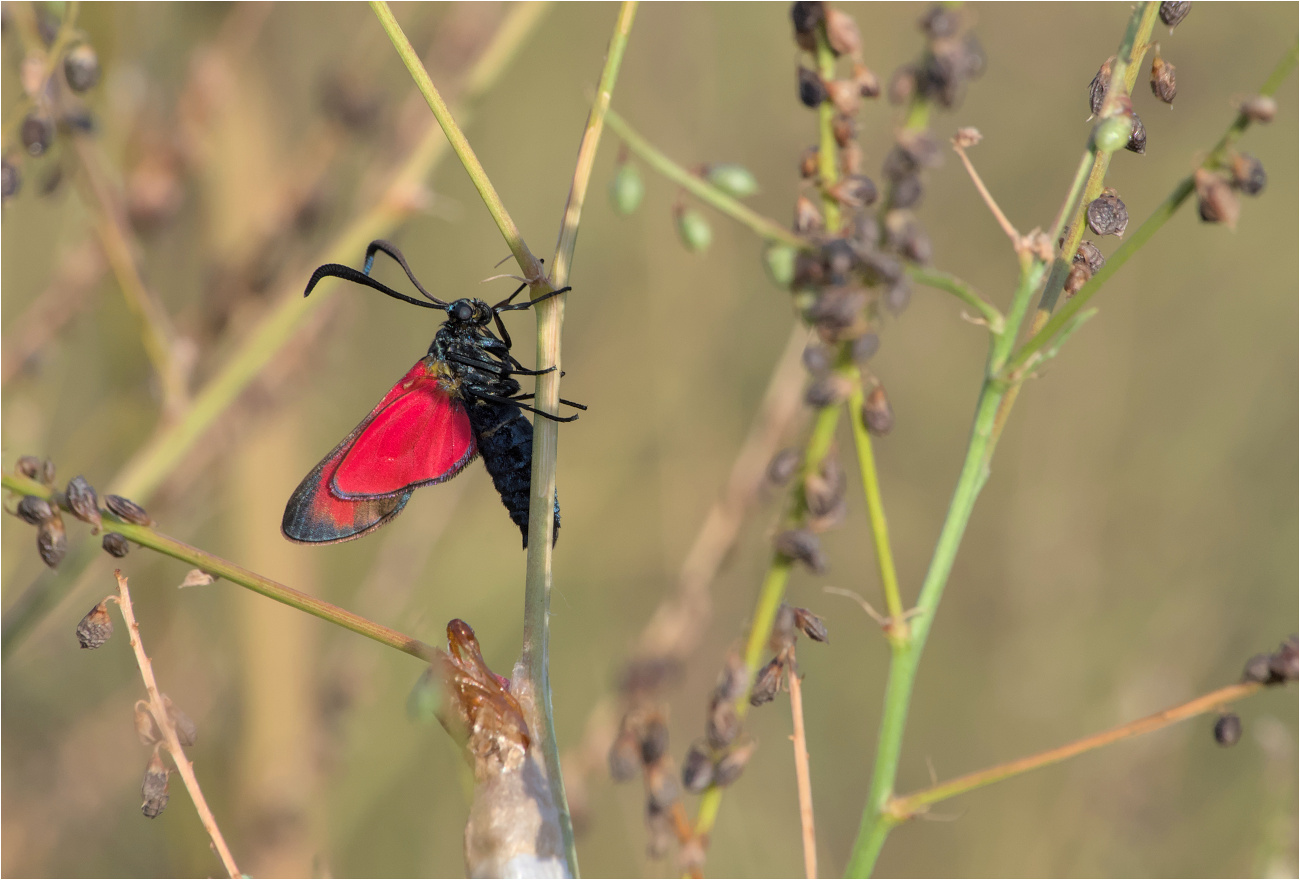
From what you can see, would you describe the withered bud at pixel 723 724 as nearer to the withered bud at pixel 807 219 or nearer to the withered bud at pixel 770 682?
the withered bud at pixel 770 682

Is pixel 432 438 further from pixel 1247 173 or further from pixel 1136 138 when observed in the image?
pixel 1247 173

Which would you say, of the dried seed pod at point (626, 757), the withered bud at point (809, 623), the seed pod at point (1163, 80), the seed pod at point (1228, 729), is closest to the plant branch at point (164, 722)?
the dried seed pod at point (626, 757)

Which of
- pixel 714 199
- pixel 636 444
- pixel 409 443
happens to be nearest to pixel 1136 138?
pixel 714 199

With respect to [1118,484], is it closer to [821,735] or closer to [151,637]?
[821,735]

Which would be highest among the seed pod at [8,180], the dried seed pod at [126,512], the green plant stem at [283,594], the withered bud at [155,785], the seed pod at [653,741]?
the seed pod at [8,180]

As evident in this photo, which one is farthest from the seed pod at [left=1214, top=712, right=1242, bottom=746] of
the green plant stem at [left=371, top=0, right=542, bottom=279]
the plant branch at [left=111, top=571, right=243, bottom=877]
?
the plant branch at [left=111, top=571, right=243, bottom=877]

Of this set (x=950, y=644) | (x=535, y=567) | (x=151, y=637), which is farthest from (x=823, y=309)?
(x=950, y=644)

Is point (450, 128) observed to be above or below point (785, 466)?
above
